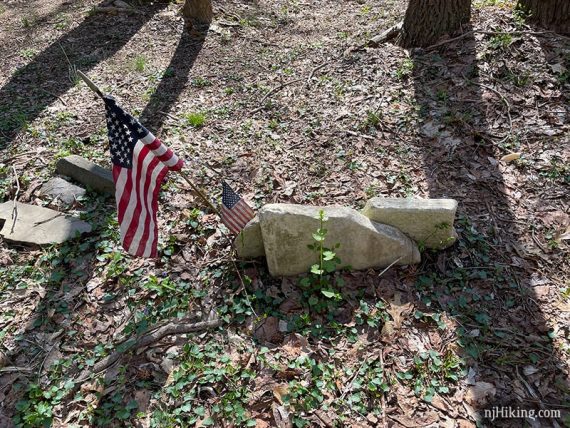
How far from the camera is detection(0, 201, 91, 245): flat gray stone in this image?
13.4ft

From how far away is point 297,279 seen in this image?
3.66 meters

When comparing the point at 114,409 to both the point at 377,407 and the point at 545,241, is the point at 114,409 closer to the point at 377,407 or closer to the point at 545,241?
the point at 377,407

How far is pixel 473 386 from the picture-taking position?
2.97 meters

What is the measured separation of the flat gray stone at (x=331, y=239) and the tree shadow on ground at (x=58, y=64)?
413cm

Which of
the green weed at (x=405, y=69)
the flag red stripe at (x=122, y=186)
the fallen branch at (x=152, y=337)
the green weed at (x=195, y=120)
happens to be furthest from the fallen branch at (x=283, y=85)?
the fallen branch at (x=152, y=337)

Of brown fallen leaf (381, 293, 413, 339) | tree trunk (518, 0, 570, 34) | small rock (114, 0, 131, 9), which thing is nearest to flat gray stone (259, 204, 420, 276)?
brown fallen leaf (381, 293, 413, 339)

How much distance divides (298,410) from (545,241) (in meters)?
2.81

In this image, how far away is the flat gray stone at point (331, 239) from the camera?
345 centimetres

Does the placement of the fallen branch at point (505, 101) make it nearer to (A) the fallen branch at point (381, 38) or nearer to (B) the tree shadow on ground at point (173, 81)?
(A) the fallen branch at point (381, 38)

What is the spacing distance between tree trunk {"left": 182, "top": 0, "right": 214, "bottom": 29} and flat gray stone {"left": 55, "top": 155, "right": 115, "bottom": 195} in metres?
4.55

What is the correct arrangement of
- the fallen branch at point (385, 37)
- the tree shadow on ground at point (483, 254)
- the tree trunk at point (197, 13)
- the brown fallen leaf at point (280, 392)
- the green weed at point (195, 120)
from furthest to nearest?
the tree trunk at point (197, 13)
the fallen branch at point (385, 37)
the green weed at point (195, 120)
the tree shadow on ground at point (483, 254)
the brown fallen leaf at point (280, 392)

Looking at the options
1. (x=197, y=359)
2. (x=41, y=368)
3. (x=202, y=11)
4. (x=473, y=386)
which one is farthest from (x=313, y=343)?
(x=202, y=11)

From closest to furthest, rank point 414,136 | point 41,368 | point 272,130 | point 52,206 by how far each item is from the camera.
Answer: point 41,368
point 52,206
point 414,136
point 272,130

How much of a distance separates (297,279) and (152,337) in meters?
1.27
